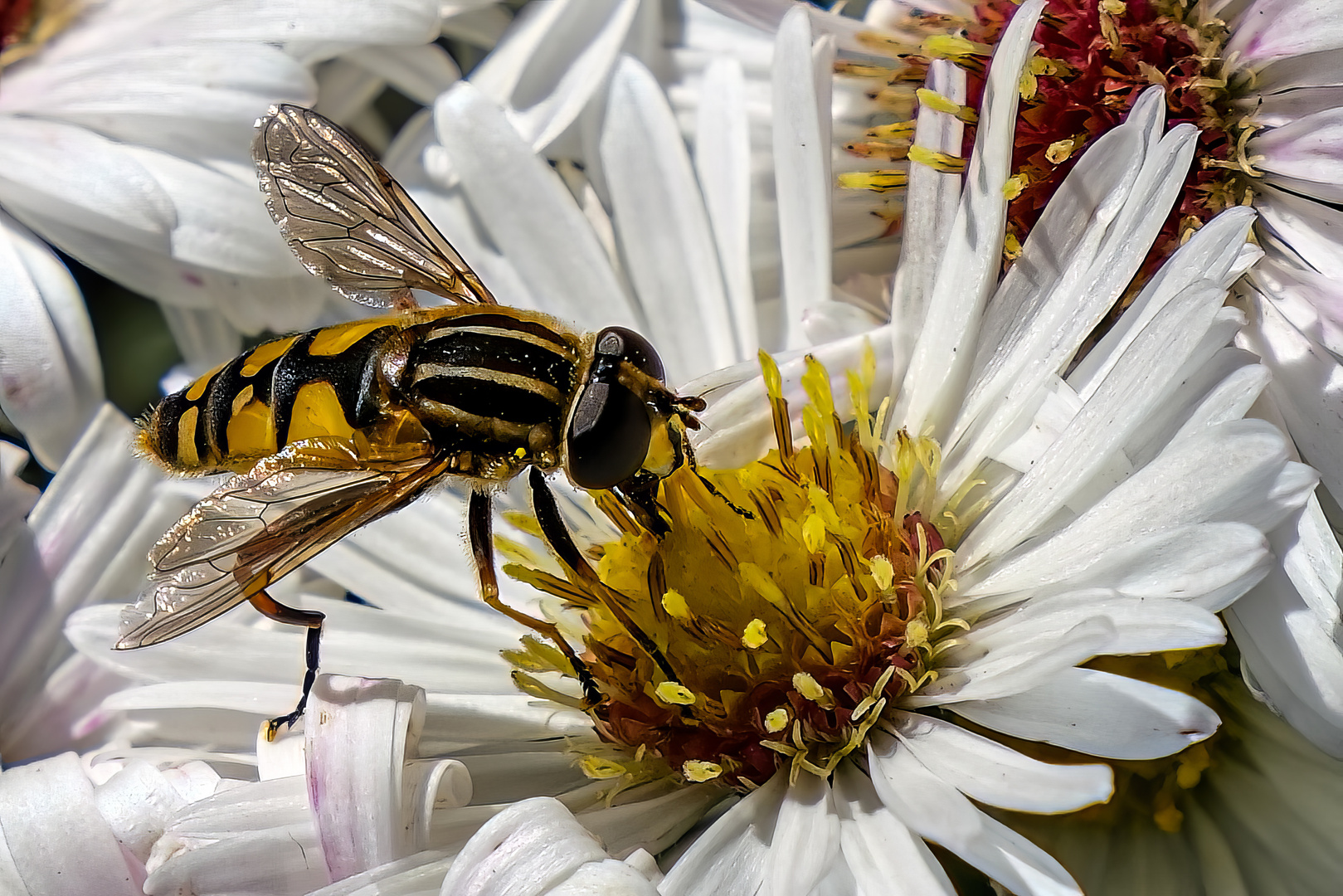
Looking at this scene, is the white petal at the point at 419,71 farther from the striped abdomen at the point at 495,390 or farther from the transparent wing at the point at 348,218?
the striped abdomen at the point at 495,390

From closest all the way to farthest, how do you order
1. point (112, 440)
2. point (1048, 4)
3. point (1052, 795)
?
point (1052, 795) < point (1048, 4) < point (112, 440)

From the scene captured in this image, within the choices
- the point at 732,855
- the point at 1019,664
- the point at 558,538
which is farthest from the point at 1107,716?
the point at 558,538

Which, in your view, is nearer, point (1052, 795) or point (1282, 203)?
point (1052, 795)

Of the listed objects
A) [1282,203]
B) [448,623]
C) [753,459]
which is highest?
[1282,203]

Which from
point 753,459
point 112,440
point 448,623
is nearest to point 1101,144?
point 753,459

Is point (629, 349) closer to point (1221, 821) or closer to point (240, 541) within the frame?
point (240, 541)

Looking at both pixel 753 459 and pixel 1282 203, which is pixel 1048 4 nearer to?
pixel 1282 203
